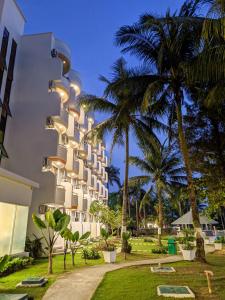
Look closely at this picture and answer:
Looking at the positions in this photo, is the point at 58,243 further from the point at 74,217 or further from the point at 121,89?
the point at 121,89

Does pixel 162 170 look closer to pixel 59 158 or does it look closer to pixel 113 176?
pixel 59 158

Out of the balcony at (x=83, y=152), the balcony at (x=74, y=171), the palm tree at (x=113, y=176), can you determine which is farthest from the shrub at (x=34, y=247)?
the palm tree at (x=113, y=176)

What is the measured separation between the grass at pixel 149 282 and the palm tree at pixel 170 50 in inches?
115

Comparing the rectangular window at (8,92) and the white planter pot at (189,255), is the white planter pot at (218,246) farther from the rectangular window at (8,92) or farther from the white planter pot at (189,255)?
the rectangular window at (8,92)

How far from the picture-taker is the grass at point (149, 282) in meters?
7.28

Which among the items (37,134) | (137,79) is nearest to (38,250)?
(37,134)

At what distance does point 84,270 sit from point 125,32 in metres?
13.3

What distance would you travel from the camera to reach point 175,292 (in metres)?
7.19

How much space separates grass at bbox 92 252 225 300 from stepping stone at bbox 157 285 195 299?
Answer: 181mm

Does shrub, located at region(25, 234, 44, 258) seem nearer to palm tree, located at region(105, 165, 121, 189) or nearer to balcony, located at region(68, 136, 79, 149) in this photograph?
balcony, located at region(68, 136, 79, 149)

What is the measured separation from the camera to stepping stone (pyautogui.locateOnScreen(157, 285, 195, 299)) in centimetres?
698

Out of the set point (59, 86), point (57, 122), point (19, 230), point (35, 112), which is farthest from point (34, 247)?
point (59, 86)

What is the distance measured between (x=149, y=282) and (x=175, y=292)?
168cm

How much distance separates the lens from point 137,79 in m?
15.0
